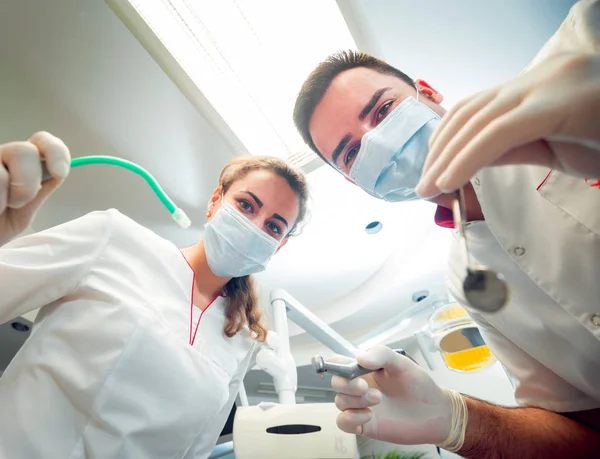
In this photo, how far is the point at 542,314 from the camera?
2.77ft

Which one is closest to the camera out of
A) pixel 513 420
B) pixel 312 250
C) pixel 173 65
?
pixel 513 420

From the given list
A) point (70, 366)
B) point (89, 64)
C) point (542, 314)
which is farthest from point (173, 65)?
point (542, 314)

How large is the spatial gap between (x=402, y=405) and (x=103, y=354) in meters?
0.74

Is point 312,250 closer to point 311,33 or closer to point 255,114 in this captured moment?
point 255,114

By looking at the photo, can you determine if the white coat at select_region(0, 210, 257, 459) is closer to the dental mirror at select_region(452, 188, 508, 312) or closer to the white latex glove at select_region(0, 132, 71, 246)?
the white latex glove at select_region(0, 132, 71, 246)

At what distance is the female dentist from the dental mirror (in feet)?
2.10

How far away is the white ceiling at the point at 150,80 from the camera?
106 cm

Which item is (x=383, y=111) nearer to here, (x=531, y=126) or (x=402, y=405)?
(x=531, y=126)

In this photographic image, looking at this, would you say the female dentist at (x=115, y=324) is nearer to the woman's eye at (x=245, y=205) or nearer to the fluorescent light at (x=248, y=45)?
the woman's eye at (x=245, y=205)

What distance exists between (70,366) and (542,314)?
3.71ft

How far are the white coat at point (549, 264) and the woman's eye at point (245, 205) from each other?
26.8 inches

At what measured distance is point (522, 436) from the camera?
33.5 inches

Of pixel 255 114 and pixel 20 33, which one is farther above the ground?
pixel 20 33

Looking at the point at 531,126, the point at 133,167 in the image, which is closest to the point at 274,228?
the point at 133,167
